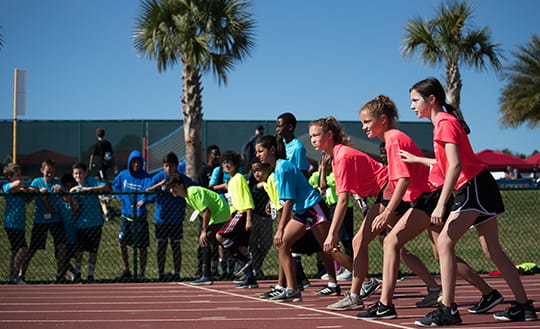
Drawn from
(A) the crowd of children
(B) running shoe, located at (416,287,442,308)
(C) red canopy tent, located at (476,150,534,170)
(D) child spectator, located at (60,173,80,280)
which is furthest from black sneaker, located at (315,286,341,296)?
(C) red canopy tent, located at (476,150,534,170)

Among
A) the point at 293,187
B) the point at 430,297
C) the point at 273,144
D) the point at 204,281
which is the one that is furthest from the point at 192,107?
the point at 430,297

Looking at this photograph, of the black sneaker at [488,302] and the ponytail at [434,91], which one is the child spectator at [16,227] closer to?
the ponytail at [434,91]

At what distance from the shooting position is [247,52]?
21.5 meters

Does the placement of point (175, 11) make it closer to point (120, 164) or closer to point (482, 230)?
point (120, 164)

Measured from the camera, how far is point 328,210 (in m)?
7.07

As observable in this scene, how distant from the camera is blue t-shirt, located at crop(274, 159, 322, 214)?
666cm

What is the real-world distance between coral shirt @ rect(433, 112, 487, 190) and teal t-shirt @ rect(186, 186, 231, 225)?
4.35 m

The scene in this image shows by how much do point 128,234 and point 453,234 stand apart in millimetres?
6218

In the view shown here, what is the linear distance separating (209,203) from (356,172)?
341 centimetres

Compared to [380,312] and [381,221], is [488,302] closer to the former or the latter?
[380,312]

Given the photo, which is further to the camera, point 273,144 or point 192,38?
point 192,38

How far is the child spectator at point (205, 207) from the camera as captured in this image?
8.58 meters

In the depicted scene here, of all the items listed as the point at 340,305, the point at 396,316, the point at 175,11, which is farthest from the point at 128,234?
the point at 175,11

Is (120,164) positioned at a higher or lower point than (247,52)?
lower
